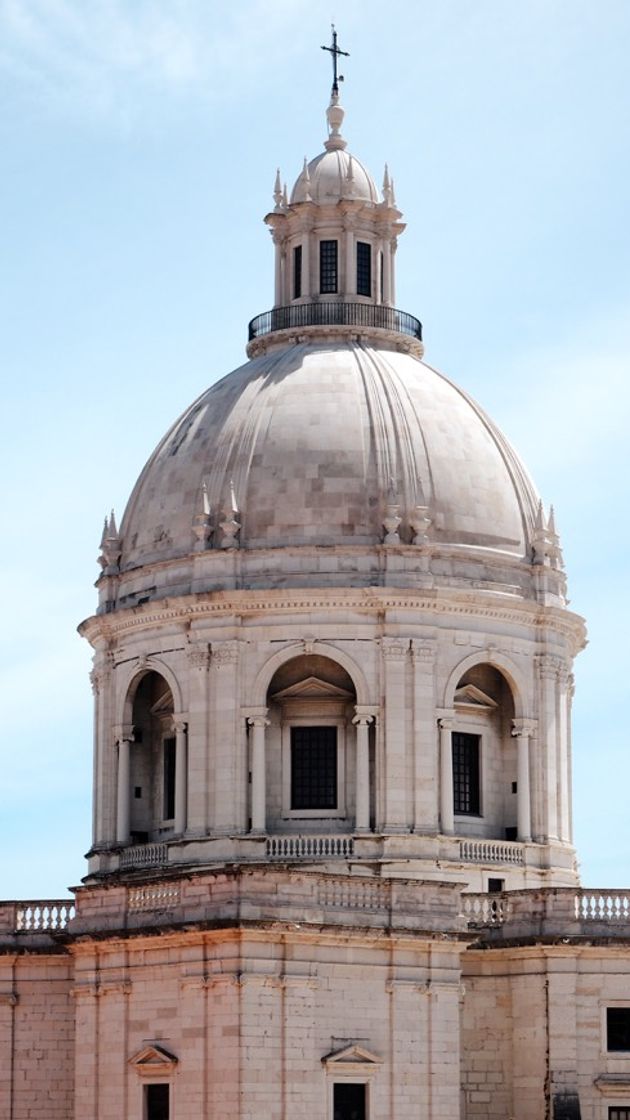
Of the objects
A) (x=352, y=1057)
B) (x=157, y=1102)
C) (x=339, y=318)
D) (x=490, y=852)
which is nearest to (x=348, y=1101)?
(x=352, y=1057)

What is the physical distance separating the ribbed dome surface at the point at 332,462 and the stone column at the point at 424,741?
3.31m

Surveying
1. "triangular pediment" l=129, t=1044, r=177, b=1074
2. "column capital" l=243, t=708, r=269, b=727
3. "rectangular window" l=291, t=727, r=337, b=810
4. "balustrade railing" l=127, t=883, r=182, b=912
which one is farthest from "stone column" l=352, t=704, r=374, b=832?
"triangular pediment" l=129, t=1044, r=177, b=1074

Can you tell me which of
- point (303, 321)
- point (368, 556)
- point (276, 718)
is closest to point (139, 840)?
point (276, 718)

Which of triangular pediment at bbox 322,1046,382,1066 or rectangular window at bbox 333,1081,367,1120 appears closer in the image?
triangular pediment at bbox 322,1046,382,1066

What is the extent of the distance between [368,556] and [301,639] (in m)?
2.84

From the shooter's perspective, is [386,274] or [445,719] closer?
[445,719]

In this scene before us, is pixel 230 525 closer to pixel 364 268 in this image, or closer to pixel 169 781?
pixel 169 781

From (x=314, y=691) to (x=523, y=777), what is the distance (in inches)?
237

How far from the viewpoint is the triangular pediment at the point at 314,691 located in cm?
6988

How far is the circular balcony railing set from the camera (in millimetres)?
75375

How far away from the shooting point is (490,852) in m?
69.7

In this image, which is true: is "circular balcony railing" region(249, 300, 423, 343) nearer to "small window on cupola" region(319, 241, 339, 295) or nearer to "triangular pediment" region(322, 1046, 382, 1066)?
"small window on cupola" region(319, 241, 339, 295)

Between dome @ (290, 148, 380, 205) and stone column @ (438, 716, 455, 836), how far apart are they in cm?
1577

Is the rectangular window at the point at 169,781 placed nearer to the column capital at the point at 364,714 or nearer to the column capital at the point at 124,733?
the column capital at the point at 124,733
